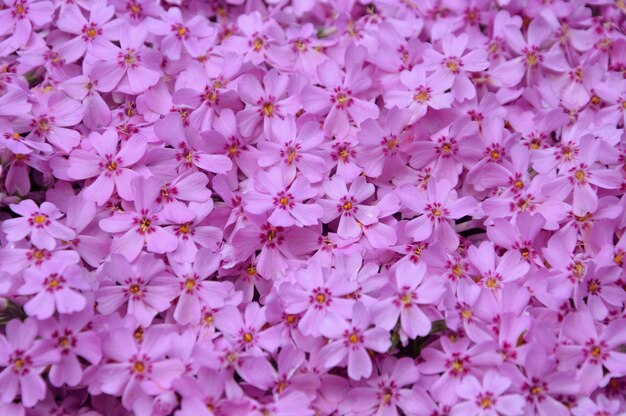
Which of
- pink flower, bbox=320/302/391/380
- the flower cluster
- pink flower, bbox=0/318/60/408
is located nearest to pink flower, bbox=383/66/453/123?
the flower cluster

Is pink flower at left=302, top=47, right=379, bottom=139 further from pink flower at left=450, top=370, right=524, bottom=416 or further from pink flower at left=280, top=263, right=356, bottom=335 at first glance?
pink flower at left=450, top=370, right=524, bottom=416

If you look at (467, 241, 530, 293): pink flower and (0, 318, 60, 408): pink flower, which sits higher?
(467, 241, 530, 293): pink flower

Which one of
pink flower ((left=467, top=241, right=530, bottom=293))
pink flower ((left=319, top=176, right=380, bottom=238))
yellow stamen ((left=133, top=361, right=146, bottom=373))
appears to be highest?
pink flower ((left=319, top=176, right=380, bottom=238))

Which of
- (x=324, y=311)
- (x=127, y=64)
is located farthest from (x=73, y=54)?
(x=324, y=311)

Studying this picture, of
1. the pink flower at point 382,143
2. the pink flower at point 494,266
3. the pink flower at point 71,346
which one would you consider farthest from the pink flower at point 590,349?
the pink flower at point 71,346

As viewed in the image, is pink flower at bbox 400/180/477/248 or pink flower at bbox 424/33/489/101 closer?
pink flower at bbox 400/180/477/248

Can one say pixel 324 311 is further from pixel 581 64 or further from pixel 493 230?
pixel 581 64

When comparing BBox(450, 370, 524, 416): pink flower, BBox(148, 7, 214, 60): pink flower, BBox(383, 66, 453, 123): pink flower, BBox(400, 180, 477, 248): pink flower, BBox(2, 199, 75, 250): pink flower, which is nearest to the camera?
BBox(450, 370, 524, 416): pink flower
